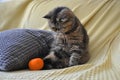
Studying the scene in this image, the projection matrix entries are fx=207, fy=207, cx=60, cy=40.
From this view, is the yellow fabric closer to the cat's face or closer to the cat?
the cat

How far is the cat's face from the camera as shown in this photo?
1162 mm

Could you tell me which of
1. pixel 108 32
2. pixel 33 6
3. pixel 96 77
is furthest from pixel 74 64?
pixel 33 6

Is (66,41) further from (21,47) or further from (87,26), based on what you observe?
(87,26)

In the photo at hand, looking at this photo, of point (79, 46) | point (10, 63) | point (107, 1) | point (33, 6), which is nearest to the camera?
point (10, 63)

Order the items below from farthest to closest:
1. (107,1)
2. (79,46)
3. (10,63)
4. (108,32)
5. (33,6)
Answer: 1. (33,6)
2. (107,1)
3. (108,32)
4. (79,46)
5. (10,63)

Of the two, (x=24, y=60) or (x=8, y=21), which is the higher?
(x=8, y=21)

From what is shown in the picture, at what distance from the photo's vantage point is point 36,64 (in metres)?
1.17

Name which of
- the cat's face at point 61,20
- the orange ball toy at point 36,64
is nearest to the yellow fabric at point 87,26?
the orange ball toy at point 36,64

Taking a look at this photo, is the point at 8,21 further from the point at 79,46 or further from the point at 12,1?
the point at 79,46

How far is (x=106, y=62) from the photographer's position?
1.24 metres

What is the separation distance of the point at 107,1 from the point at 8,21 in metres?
0.83

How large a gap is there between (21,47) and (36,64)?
13cm

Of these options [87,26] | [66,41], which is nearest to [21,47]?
[66,41]

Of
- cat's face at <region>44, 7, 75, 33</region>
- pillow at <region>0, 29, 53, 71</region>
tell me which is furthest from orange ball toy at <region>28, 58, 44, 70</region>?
cat's face at <region>44, 7, 75, 33</region>
